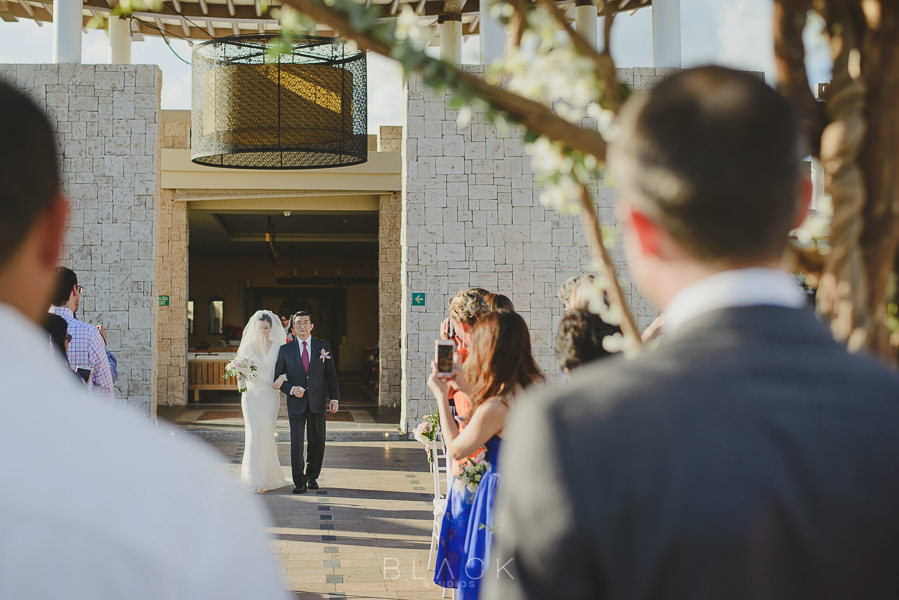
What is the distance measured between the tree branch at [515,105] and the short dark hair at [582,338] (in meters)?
2.09

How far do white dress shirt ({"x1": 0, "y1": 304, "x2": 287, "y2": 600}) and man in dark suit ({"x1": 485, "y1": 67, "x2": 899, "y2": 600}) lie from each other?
0.29 meters

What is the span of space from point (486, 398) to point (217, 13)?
15.7 meters

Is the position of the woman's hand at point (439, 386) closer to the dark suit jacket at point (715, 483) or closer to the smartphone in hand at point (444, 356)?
the smartphone in hand at point (444, 356)

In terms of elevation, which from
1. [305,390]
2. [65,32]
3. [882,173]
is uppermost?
[65,32]

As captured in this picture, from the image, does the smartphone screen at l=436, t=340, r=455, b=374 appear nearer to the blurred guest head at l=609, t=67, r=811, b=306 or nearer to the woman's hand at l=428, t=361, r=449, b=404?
the woman's hand at l=428, t=361, r=449, b=404

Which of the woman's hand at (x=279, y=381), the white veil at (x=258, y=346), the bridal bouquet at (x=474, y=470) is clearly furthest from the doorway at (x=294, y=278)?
the bridal bouquet at (x=474, y=470)

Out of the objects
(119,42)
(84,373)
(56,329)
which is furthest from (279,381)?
(119,42)

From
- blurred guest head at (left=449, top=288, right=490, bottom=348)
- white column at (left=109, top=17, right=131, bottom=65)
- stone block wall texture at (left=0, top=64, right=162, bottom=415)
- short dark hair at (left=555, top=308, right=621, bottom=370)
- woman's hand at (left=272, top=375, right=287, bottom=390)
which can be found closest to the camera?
short dark hair at (left=555, top=308, right=621, bottom=370)

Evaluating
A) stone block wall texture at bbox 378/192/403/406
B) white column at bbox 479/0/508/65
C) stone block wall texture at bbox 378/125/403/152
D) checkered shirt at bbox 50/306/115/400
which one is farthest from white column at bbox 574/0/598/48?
checkered shirt at bbox 50/306/115/400

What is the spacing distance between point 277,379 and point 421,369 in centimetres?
405

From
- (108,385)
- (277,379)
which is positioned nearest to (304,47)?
(277,379)

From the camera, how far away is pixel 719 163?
3.01ft

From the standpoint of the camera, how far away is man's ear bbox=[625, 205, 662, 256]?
3.22 ft

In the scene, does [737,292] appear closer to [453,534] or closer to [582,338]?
[582,338]
